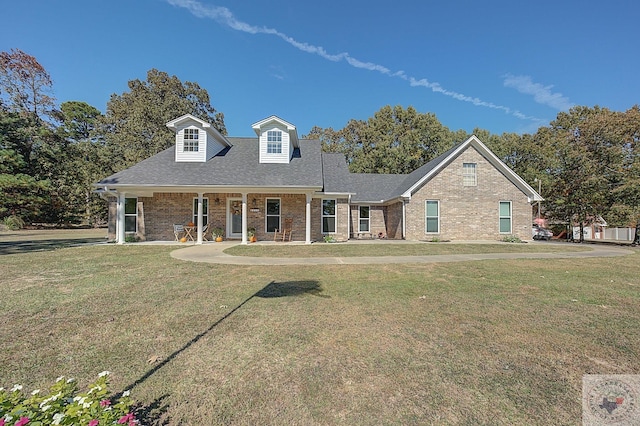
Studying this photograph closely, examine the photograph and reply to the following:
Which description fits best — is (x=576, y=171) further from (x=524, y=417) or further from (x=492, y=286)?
(x=524, y=417)

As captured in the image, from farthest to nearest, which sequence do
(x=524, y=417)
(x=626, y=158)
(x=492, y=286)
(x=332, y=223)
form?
(x=626, y=158) → (x=332, y=223) → (x=492, y=286) → (x=524, y=417)

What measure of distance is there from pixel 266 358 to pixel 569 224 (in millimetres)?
28298

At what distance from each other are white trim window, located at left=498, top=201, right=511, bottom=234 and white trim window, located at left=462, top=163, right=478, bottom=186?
7.28ft

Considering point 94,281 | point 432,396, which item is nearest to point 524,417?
point 432,396

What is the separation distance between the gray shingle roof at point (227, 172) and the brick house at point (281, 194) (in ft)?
0.17

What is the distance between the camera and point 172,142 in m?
32.0

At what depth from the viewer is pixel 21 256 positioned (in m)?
10.6

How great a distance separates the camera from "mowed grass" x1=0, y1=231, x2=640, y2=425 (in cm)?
257

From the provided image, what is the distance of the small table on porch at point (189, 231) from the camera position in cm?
1594

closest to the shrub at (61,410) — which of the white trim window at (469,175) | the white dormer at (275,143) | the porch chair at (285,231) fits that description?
the porch chair at (285,231)

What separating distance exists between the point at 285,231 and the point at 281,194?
6.81 feet

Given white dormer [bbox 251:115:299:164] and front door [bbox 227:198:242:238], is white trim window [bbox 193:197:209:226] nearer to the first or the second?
front door [bbox 227:198:242:238]

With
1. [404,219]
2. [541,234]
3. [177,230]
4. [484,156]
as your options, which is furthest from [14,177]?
[541,234]

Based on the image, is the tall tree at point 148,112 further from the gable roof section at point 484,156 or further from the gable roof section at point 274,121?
the gable roof section at point 484,156
